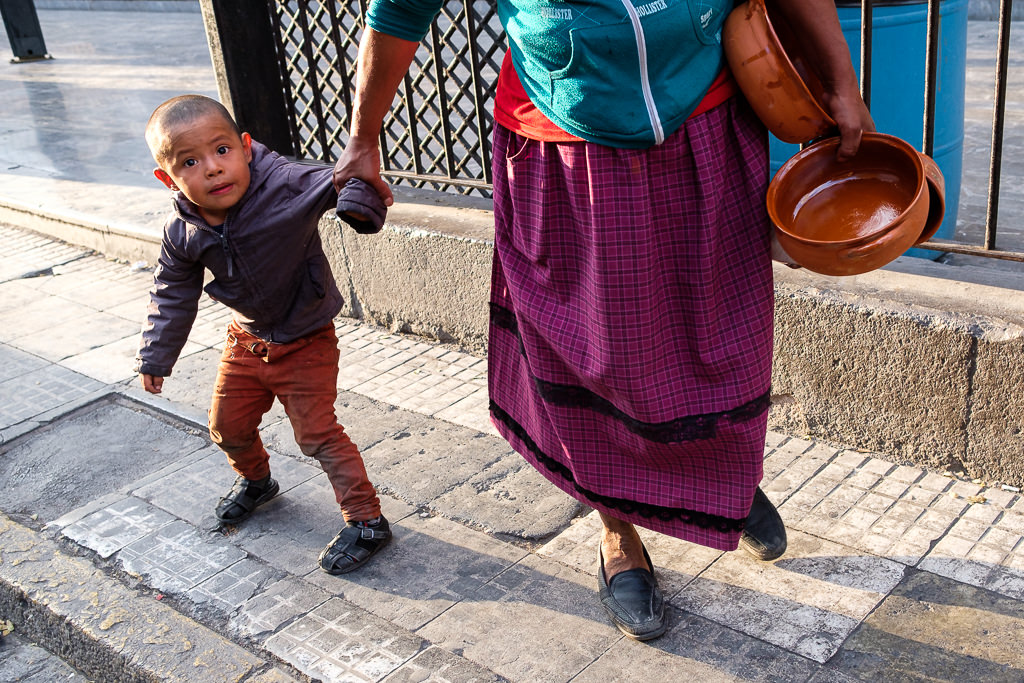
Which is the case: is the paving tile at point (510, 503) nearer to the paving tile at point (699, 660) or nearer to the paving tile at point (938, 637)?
the paving tile at point (699, 660)

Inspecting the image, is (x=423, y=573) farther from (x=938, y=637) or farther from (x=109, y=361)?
(x=109, y=361)

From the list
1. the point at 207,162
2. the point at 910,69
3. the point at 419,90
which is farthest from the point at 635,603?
the point at 419,90

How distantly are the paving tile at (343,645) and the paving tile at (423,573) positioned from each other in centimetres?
5

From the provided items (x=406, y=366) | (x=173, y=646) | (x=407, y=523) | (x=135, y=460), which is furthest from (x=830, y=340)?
(x=135, y=460)

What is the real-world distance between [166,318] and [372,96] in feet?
2.88

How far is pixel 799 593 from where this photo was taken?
2.46 metres

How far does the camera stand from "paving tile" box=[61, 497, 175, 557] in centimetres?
304

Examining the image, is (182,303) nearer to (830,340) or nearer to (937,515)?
(830,340)

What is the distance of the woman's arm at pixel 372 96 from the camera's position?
2342mm

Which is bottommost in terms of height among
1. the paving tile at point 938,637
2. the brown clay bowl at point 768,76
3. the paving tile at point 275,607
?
the paving tile at point 275,607

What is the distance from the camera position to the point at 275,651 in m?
2.48

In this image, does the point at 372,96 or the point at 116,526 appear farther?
the point at 116,526

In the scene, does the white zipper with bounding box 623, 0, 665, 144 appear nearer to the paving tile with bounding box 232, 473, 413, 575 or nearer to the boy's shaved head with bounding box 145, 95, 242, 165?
the boy's shaved head with bounding box 145, 95, 242, 165

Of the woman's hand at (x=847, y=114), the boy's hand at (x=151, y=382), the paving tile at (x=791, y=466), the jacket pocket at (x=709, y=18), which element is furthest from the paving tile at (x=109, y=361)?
the woman's hand at (x=847, y=114)
